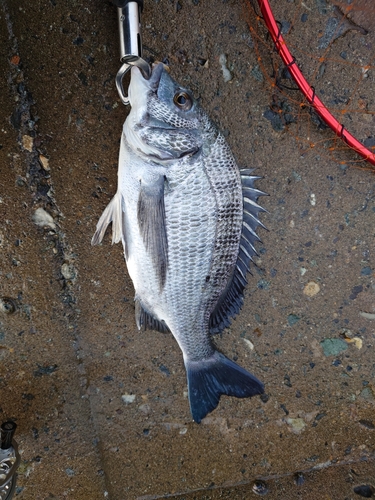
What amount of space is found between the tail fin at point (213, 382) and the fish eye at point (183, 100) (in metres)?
1.10

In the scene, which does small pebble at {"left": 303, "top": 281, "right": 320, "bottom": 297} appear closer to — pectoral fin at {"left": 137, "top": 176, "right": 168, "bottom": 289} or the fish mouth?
pectoral fin at {"left": 137, "top": 176, "right": 168, "bottom": 289}

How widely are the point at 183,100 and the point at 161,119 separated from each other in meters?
0.12

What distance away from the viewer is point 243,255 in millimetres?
1623

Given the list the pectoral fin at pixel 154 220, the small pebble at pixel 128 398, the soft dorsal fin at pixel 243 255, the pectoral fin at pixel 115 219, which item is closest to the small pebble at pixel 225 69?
the soft dorsal fin at pixel 243 255

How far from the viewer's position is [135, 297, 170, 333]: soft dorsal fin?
1.68 meters

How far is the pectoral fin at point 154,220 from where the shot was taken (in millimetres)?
1440

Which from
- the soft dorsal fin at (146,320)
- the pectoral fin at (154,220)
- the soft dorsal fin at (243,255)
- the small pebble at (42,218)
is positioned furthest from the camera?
the small pebble at (42,218)

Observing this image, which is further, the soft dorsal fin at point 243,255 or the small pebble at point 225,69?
the small pebble at point 225,69

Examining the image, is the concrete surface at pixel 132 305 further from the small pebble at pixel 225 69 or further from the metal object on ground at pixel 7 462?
the metal object on ground at pixel 7 462

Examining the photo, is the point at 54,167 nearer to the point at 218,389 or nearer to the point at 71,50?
the point at 71,50

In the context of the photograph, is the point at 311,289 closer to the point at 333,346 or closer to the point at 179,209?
the point at 333,346

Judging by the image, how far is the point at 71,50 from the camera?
1.64 metres

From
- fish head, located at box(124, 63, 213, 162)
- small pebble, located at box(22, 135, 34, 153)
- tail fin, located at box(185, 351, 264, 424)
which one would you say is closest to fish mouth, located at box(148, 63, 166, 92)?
fish head, located at box(124, 63, 213, 162)

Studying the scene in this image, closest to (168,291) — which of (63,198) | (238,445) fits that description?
(63,198)
